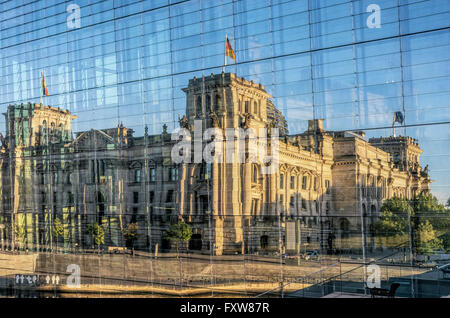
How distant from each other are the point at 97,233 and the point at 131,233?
4.30ft

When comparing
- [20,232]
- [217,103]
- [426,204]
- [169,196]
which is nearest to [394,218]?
[426,204]

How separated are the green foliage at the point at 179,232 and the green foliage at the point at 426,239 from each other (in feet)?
18.6

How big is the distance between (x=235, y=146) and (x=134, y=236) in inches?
156

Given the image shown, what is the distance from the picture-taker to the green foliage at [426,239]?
1131 centimetres

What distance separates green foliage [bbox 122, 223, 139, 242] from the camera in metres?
15.2

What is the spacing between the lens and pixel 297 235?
12633 mm

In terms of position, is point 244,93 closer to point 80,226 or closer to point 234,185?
point 234,185

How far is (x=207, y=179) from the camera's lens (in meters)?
14.1

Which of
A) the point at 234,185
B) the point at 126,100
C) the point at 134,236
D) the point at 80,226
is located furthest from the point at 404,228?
the point at 80,226

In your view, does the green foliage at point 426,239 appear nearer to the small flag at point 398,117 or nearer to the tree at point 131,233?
the small flag at point 398,117

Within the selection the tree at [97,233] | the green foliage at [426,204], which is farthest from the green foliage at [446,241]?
the tree at [97,233]

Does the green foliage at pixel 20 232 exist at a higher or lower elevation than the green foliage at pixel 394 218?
lower

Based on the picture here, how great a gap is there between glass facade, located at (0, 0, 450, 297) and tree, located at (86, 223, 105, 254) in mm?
67

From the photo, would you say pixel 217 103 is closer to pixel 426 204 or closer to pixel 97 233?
pixel 97 233
